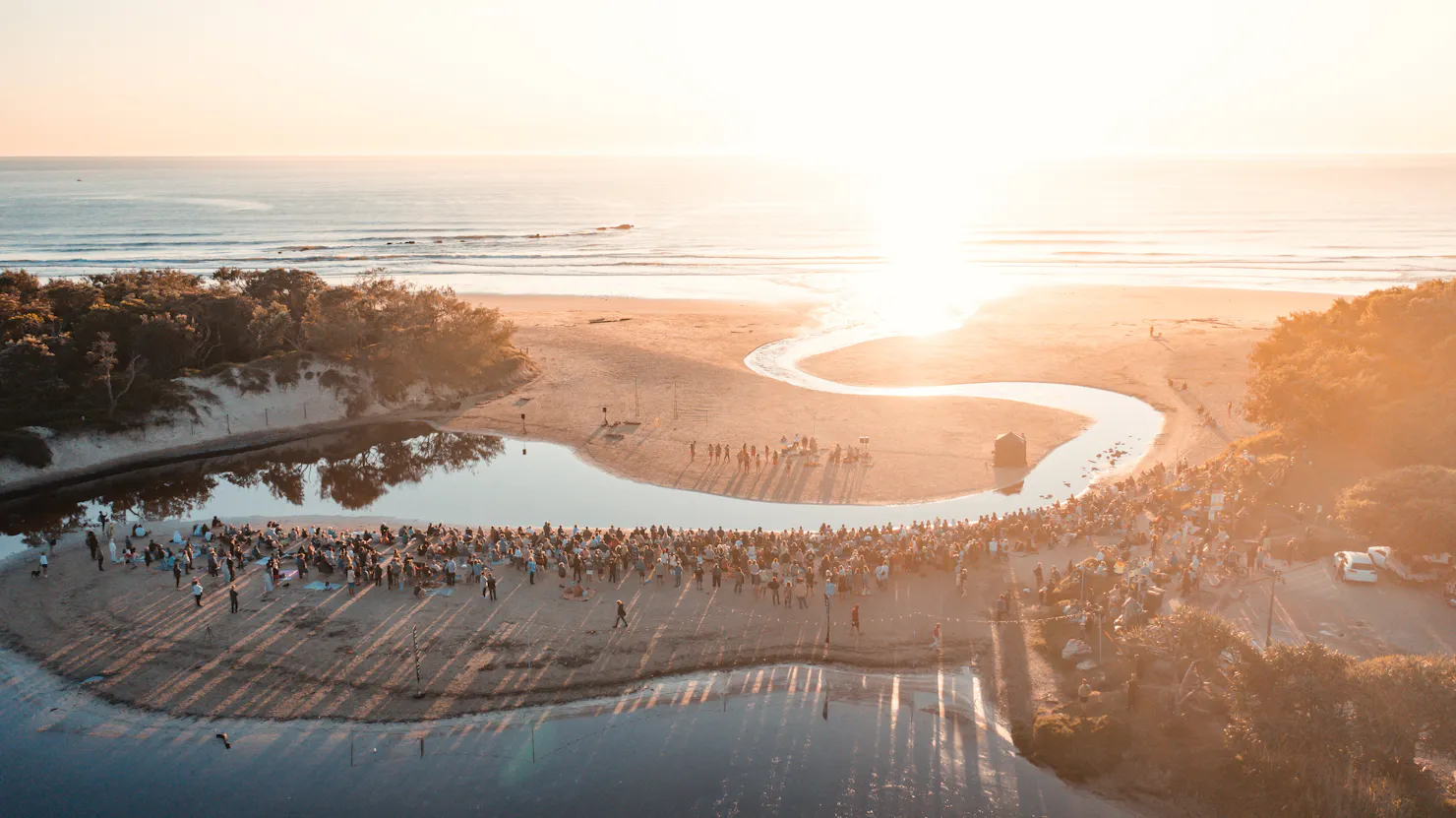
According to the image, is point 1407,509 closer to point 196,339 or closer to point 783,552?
point 783,552

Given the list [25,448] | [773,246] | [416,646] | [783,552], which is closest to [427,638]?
[416,646]

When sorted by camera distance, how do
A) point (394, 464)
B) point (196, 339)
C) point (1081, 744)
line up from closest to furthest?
point (1081, 744) < point (394, 464) < point (196, 339)

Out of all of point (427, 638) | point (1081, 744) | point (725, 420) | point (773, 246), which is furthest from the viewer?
point (773, 246)

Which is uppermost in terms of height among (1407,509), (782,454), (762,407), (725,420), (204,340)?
(204,340)

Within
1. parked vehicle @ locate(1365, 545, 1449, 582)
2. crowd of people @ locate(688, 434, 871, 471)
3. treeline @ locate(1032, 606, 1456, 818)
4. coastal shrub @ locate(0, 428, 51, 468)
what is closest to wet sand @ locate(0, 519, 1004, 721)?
treeline @ locate(1032, 606, 1456, 818)

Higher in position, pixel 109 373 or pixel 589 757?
pixel 109 373

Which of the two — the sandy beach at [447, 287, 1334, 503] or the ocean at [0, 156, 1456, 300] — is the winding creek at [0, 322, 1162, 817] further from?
the ocean at [0, 156, 1456, 300]

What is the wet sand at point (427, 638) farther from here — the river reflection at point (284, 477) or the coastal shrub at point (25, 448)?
the coastal shrub at point (25, 448)

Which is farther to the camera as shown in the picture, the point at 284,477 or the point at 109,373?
the point at 109,373

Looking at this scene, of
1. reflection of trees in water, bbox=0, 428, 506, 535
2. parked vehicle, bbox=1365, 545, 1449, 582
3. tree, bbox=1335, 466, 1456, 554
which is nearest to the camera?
parked vehicle, bbox=1365, 545, 1449, 582
